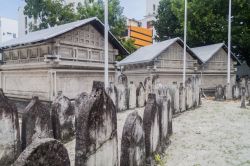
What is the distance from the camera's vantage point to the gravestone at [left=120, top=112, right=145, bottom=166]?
5734 mm

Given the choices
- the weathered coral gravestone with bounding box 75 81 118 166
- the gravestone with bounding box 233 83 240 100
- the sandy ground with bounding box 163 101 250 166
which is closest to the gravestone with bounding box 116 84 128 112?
the sandy ground with bounding box 163 101 250 166

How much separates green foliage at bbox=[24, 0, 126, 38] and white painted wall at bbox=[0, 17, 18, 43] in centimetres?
2326

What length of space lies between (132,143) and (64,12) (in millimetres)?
26308

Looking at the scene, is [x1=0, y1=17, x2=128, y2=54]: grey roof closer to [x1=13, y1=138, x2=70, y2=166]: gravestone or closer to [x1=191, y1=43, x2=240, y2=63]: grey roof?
[x1=191, y1=43, x2=240, y2=63]: grey roof

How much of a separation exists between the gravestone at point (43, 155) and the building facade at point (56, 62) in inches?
449

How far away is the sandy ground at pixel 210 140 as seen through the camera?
7.00 meters

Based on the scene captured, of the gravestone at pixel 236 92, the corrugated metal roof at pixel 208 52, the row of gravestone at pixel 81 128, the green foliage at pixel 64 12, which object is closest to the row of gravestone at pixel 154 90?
the row of gravestone at pixel 81 128

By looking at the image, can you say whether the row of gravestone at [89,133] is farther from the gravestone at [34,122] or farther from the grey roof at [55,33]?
the grey roof at [55,33]

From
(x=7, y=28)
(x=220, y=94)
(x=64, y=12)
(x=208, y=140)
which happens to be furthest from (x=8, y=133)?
(x=7, y=28)

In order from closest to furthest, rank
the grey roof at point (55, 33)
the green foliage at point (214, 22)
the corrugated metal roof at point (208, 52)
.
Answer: the grey roof at point (55, 33) < the corrugated metal roof at point (208, 52) < the green foliage at point (214, 22)

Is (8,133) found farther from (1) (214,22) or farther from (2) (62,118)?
(1) (214,22)

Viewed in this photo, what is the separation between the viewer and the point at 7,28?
52.1 metres

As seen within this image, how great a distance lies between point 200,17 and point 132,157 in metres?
A: 27.1

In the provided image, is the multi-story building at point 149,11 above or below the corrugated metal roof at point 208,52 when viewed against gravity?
above
